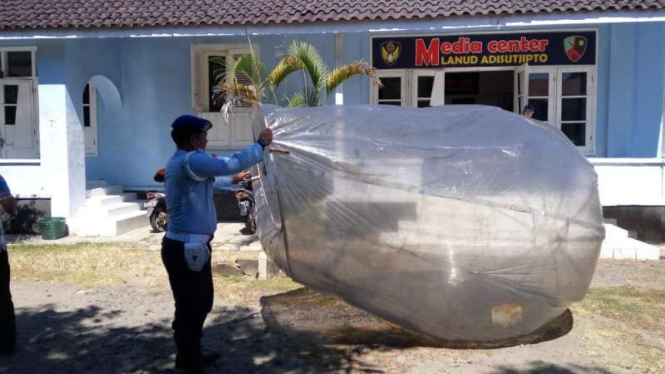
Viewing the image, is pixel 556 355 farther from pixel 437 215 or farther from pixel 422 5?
pixel 422 5

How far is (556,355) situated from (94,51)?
9.06 metres

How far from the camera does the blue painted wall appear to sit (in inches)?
389

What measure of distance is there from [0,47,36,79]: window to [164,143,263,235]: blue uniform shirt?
28.4 feet

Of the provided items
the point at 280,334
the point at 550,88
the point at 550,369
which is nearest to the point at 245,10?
the point at 550,88

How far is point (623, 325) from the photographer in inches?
204

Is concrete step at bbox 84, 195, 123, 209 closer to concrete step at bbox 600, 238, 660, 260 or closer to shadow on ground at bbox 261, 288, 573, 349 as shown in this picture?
shadow on ground at bbox 261, 288, 573, 349

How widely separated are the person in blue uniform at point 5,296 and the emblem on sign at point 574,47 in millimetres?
8651

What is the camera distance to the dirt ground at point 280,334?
4309 millimetres

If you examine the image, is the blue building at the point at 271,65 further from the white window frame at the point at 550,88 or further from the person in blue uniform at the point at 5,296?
the person in blue uniform at the point at 5,296

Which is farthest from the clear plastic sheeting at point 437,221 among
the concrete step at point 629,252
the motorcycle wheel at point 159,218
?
the motorcycle wheel at point 159,218

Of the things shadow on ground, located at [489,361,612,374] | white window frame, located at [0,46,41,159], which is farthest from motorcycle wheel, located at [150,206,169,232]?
shadow on ground, located at [489,361,612,374]

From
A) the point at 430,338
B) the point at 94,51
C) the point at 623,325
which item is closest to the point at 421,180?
the point at 430,338

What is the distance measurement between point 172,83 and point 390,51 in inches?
156

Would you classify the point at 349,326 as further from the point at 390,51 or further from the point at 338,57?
the point at 390,51
